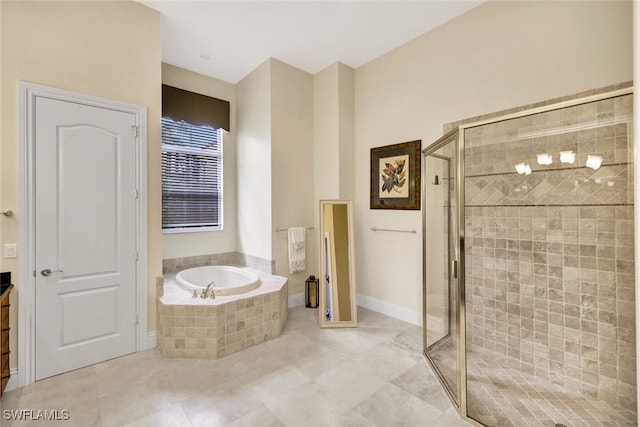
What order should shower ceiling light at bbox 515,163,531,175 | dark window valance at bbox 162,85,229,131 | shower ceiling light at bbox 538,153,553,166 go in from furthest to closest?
1. dark window valance at bbox 162,85,229,131
2. shower ceiling light at bbox 515,163,531,175
3. shower ceiling light at bbox 538,153,553,166

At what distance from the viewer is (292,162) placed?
3.82 metres

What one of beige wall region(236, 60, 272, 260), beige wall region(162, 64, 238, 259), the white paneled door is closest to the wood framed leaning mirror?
beige wall region(236, 60, 272, 260)

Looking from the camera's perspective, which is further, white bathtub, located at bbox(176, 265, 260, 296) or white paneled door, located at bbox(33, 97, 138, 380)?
white bathtub, located at bbox(176, 265, 260, 296)

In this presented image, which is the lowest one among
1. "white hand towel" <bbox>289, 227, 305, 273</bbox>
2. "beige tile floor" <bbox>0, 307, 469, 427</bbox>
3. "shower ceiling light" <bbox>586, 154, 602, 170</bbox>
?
"beige tile floor" <bbox>0, 307, 469, 427</bbox>

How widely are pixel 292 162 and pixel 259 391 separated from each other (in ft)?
8.57

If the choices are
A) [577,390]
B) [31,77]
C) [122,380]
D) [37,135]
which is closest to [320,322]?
[122,380]

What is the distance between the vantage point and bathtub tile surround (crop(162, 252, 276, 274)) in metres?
3.69

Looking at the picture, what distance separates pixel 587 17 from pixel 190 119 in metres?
4.01

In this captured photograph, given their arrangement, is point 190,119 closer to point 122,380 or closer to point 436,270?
point 122,380

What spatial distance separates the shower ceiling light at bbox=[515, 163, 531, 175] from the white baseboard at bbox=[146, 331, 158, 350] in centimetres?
353

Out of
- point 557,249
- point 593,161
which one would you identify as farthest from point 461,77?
point 557,249

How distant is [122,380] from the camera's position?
2203 mm

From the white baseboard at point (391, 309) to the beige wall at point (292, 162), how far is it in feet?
2.49

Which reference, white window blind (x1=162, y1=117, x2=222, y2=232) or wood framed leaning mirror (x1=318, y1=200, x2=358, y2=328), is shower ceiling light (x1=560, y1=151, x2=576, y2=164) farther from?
white window blind (x1=162, y1=117, x2=222, y2=232)
